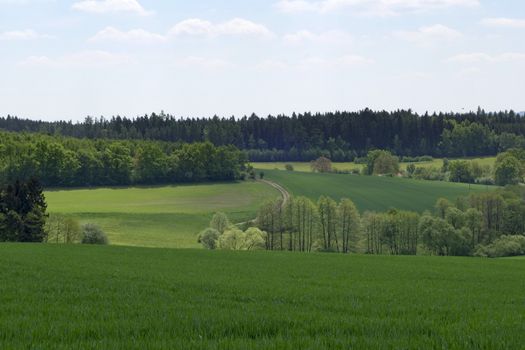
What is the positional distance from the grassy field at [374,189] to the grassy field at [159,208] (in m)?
8.75

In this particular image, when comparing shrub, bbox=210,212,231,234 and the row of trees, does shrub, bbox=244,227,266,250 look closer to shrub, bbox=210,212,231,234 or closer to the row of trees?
shrub, bbox=210,212,231,234

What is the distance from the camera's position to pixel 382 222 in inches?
3570

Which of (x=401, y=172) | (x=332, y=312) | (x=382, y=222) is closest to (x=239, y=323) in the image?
(x=332, y=312)

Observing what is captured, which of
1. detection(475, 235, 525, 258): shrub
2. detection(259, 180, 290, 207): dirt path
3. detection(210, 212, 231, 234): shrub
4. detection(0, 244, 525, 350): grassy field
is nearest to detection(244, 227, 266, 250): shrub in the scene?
detection(210, 212, 231, 234): shrub

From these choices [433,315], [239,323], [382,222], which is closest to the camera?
[239,323]

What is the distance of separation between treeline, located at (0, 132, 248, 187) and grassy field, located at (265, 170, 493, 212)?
12.9 m

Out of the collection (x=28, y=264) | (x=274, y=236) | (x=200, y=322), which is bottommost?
(x=274, y=236)

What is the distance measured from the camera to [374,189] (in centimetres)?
12762

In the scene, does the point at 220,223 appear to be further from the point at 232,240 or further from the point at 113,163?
the point at 113,163

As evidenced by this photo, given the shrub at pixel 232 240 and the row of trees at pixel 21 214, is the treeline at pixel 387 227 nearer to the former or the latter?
the shrub at pixel 232 240

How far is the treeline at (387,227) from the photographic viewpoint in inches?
3349

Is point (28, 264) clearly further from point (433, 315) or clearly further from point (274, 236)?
point (274, 236)

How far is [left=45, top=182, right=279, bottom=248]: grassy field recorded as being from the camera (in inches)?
3460

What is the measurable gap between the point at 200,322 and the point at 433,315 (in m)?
5.85
